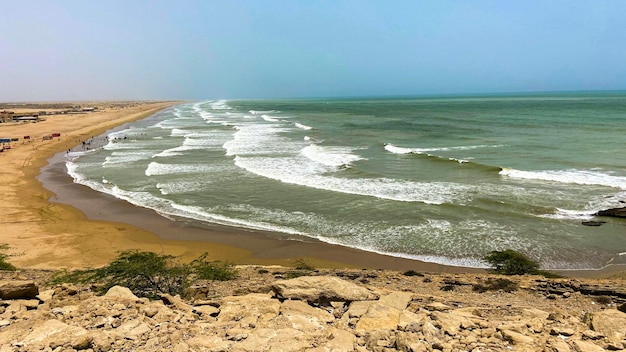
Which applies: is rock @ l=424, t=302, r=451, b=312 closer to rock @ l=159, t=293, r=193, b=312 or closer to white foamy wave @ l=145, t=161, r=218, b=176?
rock @ l=159, t=293, r=193, b=312

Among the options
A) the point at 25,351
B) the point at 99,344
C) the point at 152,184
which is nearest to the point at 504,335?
the point at 99,344

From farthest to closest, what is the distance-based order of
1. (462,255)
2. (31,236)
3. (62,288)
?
1. (31,236)
2. (462,255)
3. (62,288)

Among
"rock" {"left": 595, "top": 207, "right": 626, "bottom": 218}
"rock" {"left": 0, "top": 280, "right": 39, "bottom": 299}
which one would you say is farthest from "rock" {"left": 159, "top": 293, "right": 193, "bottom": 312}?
"rock" {"left": 595, "top": 207, "right": 626, "bottom": 218}

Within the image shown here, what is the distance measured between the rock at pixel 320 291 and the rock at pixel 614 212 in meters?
15.1

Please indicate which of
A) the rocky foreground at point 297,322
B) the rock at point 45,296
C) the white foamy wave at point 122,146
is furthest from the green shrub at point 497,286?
the white foamy wave at point 122,146

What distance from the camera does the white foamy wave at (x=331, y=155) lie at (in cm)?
3188

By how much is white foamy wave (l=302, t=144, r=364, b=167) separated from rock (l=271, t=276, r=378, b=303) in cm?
2237

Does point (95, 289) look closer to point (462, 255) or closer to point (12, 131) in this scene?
point (462, 255)

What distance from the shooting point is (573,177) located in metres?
24.7

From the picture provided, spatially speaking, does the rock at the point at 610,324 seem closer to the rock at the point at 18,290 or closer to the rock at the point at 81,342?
the rock at the point at 81,342

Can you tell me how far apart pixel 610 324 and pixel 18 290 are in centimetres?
1106

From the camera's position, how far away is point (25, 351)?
580 cm

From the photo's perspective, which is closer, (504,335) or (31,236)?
(504,335)

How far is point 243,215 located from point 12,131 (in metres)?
55.3
